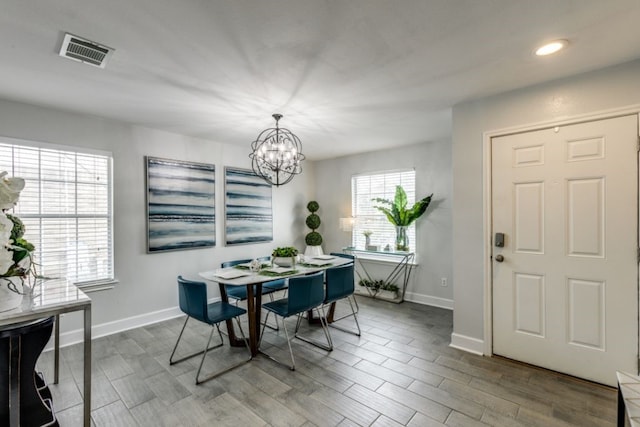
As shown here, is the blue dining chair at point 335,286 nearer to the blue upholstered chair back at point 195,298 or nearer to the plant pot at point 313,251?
the blue upholstered chair back at point 195,298

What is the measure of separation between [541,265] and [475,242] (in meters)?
0.55

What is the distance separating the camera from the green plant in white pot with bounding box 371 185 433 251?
4547 mm

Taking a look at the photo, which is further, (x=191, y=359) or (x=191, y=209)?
(x=191, y=209)

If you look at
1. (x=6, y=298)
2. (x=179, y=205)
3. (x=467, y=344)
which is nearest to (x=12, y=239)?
(x=6, y=298)

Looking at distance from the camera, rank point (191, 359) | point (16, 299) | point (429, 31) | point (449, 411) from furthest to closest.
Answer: point (191, 359), point (449, 411), point (429, 31), point (16, 299)

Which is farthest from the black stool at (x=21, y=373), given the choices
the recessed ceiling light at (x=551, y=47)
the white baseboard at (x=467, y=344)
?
the recessed ceiling light at (x=551, y=47)

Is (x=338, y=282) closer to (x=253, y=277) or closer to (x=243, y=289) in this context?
(x=253, y=277)

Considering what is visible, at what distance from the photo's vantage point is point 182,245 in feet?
13.5

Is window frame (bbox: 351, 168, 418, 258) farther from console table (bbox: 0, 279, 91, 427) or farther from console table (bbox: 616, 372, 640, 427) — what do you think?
console table (bbox: 0, 279, 91, 427)

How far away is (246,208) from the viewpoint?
4.89m

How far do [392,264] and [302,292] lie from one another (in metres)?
2.57

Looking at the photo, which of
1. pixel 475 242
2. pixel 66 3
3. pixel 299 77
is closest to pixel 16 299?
pixel 66 3

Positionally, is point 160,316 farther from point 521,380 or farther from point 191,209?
point 521,380

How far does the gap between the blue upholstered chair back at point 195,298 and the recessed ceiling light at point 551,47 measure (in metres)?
3.03
